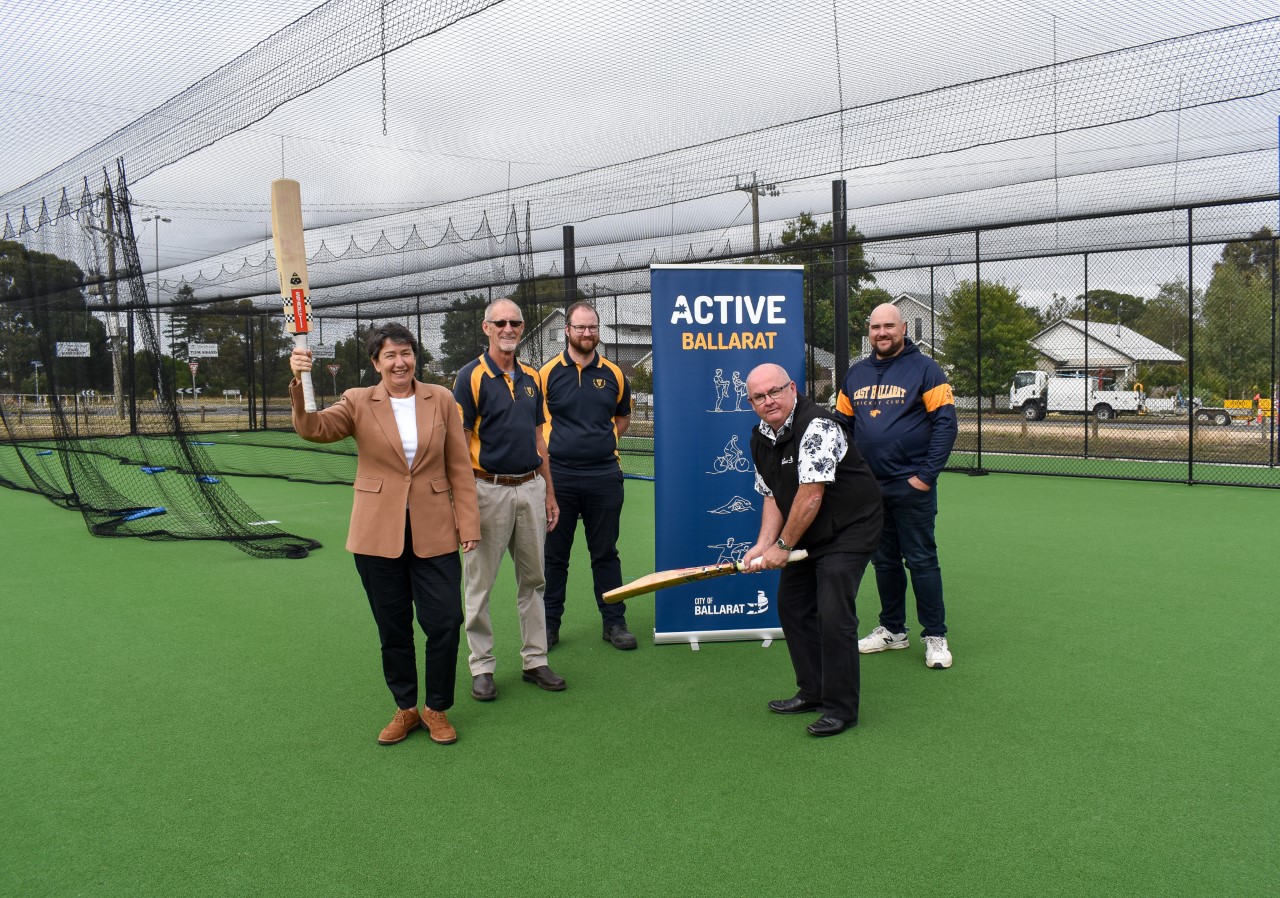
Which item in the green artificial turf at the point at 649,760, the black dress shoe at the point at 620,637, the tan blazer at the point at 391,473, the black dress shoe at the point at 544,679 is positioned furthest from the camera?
the black dress shoe at the point at 620,637

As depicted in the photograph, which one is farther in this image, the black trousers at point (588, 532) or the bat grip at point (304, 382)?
the black trousers at point (588, 532)

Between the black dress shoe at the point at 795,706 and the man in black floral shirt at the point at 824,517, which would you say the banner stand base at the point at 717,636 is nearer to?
the black dress shoe at the point at 795,706

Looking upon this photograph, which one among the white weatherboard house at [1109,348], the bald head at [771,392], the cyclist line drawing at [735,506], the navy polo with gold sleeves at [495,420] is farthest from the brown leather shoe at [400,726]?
the white weatherboard house at [1109,348]

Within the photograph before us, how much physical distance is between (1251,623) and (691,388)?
3390 millimetres

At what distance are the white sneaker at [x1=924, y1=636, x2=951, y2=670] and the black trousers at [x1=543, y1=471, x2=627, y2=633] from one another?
166cm

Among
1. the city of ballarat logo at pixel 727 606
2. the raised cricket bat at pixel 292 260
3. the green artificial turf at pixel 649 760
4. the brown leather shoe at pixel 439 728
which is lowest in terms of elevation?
the green artificial turf at pixel 649 760

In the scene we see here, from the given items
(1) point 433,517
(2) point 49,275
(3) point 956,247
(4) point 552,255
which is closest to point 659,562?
(1) point 433,517

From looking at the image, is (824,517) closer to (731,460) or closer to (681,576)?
(681,576)

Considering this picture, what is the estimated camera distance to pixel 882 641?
5020 millimetres

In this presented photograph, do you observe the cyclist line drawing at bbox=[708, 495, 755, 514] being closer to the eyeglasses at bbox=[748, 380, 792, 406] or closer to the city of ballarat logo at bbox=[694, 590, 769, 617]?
the city of ballarat logo at bbox=[694, 590, 769, 617]

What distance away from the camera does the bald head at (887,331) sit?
185 inches

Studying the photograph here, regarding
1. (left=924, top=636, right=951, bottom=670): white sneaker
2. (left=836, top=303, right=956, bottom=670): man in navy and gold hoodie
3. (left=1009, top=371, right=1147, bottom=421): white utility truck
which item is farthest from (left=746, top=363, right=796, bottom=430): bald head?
(left=1009, top=371, right=1147, bottom=421): white utility truck

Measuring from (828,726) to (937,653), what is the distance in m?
1.15

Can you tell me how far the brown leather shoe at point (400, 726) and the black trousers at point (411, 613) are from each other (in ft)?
0.13
